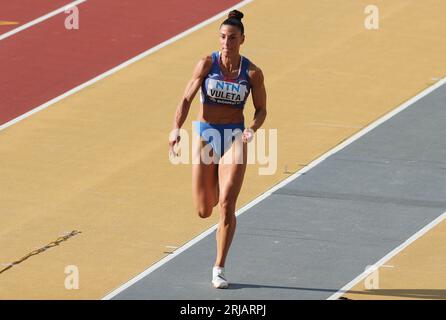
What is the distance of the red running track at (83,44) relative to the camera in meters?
22.7

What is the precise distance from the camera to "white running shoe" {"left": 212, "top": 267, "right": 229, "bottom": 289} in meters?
14.9

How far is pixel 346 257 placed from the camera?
52.4ft

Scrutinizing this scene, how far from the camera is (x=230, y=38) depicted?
14.8 metres

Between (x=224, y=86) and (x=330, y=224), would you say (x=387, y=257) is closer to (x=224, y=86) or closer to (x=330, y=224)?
(x=330, y=224)

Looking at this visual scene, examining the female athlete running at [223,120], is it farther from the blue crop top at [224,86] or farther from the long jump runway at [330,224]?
the long jump runway at [330,224]

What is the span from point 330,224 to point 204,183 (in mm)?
2491

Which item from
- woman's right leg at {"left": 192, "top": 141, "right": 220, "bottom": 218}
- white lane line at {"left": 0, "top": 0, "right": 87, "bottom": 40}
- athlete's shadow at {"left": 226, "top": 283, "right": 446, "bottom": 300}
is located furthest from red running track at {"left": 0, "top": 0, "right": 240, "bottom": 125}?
athlete's shadow at {"left": 226, "top": 283, "right": 446, "bottom": 300}

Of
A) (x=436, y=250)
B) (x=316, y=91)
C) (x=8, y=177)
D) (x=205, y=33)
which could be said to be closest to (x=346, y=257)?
(x=436, y=250)

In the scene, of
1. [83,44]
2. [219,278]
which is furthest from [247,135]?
[83,44]

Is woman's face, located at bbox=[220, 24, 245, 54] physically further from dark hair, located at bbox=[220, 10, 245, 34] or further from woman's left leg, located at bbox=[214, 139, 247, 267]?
woman's left leg, located at bbox=[214, 139, 247, 267]

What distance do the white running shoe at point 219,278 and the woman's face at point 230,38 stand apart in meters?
2.32

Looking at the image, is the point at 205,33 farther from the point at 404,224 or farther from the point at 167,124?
the point at 404,224

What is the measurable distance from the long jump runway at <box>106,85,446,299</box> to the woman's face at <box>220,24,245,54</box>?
250 centimetres

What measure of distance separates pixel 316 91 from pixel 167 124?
283 centimetres
